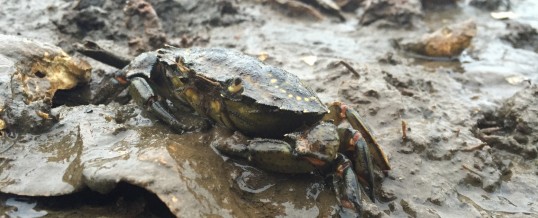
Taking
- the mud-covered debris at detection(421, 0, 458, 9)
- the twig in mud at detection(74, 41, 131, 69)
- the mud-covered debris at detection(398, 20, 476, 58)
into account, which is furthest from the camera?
the mud-covered debris at detection(421, 0, 458, 9)

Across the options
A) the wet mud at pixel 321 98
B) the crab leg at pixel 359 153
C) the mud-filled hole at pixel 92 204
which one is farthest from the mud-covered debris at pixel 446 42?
the mud-filled hole at pixel 92 204

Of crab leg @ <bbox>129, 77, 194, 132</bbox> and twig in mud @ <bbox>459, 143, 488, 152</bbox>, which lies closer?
crab leg @ <bbox>129, 77, 194, 132</bbox>

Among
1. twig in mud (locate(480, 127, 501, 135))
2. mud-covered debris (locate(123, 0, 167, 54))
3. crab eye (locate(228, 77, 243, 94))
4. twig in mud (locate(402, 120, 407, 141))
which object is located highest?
crab eye (locate(228, 77, 243, 94))

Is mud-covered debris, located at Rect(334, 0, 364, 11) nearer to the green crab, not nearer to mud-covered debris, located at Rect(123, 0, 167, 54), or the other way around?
mud-covered debris, located at Rect(123, 0, 167, 54)

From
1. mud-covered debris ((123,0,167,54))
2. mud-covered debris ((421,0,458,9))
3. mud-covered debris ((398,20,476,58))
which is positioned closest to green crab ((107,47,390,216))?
mud-covered debris ((123,0,167,54))

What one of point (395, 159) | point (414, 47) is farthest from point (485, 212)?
point (414, 47)

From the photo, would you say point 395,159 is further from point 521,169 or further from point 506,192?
point 521,169

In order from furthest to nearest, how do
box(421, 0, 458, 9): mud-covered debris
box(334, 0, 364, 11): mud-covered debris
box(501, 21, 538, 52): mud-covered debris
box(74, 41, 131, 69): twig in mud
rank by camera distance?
box(421, 0, 458, 9): mud-covered debris
box(334, 0, 364, 11): mud-covered debris
box(501, 21, 538, 52): mud-covered debris
box(74, 41, 131, 69): twig in mud

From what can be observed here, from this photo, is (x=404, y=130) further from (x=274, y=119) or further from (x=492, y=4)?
(x=492, y=4)
